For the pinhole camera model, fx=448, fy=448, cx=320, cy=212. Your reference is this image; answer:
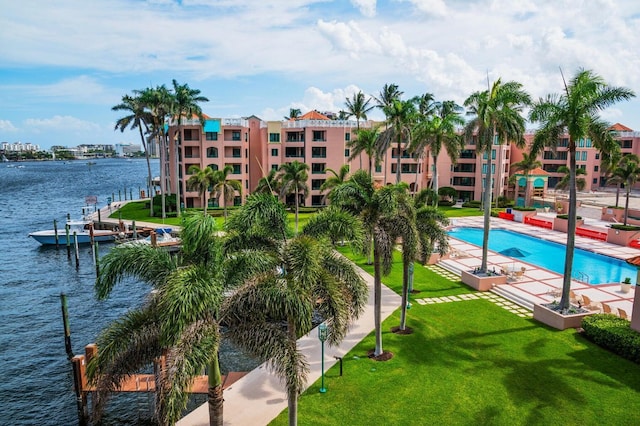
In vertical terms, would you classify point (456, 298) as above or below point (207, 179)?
below

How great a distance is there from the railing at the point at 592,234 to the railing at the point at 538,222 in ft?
12.0

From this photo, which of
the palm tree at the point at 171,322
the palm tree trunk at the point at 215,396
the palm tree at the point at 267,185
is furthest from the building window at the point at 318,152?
the palm tree trunk at the point at 215,396

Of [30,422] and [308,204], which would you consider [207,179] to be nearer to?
[308,204]

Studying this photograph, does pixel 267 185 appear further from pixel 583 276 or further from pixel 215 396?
pixel 215 396

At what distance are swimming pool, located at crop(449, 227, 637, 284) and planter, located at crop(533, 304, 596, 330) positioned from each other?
12107 millimetres

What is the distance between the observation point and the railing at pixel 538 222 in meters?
54.4

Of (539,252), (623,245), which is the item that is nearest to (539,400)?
(539,252)

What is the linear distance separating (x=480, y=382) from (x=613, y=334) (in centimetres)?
767

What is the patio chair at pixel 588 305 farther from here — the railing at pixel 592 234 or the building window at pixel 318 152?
the building window at pixel 318 152

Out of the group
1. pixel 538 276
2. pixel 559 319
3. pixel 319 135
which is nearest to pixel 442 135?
pixel 538 276

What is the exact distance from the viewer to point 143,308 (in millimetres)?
12703

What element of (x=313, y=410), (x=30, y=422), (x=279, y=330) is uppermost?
(x=279, y=330)

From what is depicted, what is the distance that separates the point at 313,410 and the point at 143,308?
27.0ft

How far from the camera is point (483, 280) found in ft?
101
